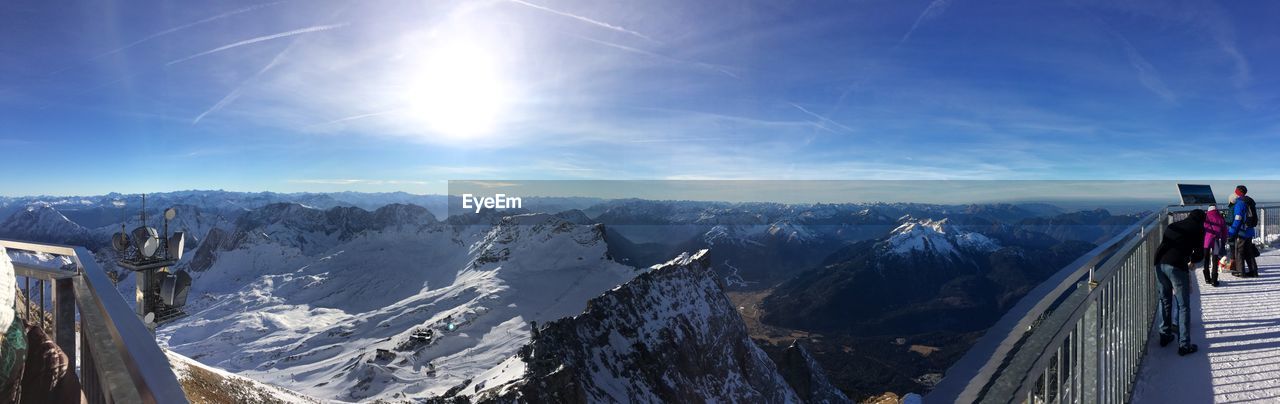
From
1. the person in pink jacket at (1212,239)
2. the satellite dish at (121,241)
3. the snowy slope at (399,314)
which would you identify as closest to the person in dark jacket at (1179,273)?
the person in pink jacket at (1212,239)

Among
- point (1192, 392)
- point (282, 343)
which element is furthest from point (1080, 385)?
point (282, 343)

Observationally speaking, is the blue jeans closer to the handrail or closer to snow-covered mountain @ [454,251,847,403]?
the handrail

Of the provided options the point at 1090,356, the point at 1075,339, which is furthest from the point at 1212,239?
the point at 1075,339

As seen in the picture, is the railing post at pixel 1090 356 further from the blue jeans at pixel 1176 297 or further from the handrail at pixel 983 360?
the blue jeans at pixel 1176 297

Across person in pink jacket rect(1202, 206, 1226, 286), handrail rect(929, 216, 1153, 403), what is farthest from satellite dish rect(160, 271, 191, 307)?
person in pink jacket rect(1202, 206, 1226, 286)

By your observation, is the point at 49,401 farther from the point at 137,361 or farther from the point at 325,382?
the point at 325,382
